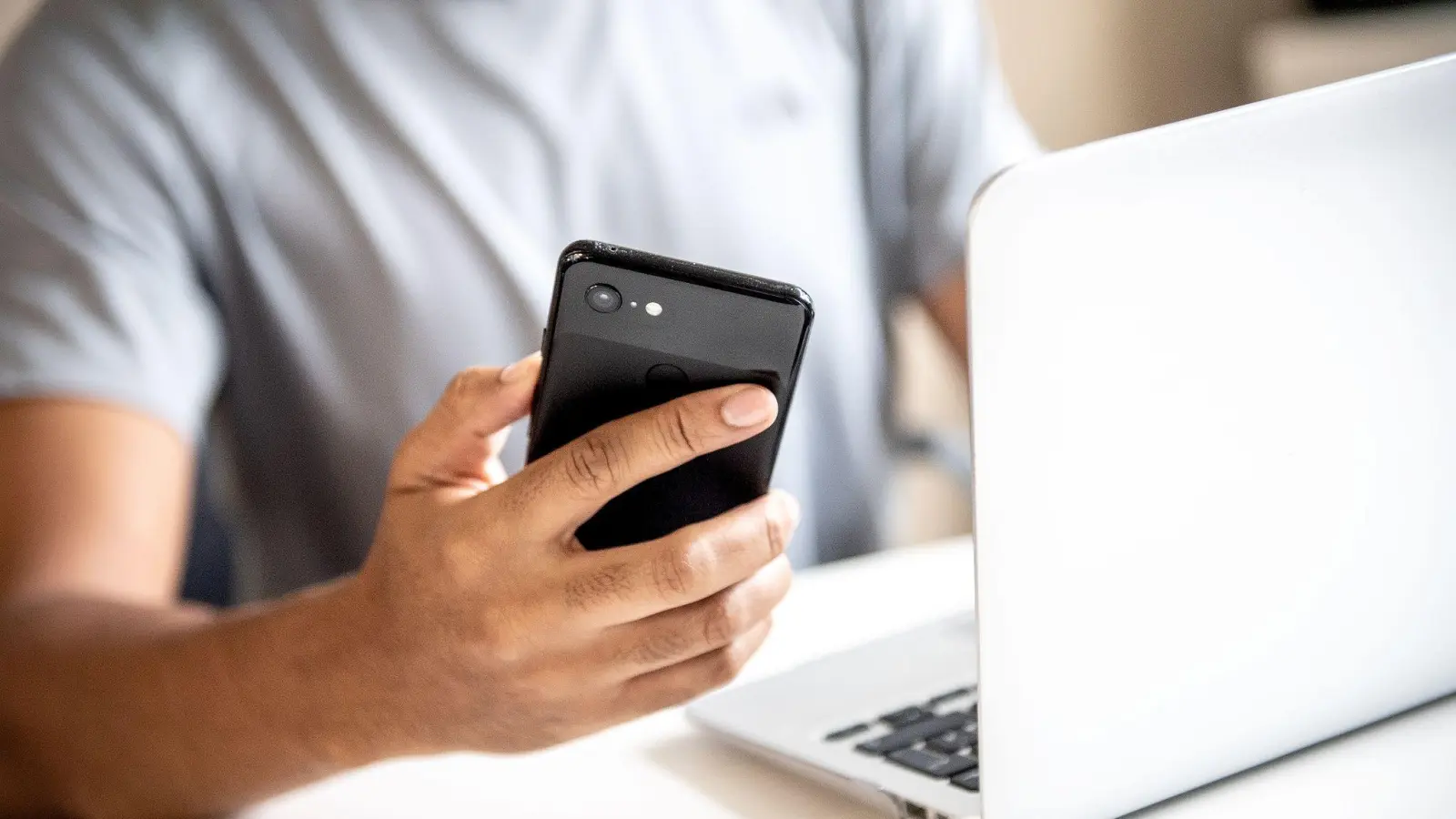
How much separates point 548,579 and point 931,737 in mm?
192

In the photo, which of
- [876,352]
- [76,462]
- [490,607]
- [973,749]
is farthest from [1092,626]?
[876,352]

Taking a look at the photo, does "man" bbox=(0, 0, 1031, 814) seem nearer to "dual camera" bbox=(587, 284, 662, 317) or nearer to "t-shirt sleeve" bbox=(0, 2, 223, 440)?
"t-shirt sleeve" bbox=(0, 2, 223, 440)

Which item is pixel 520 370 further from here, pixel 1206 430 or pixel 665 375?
pixel 1206 430

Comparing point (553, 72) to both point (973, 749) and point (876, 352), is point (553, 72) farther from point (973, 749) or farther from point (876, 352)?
point (973, 749)

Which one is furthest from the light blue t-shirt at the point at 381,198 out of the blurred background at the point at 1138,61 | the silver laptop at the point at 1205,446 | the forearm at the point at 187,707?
the blurred background at the point at 1138,61

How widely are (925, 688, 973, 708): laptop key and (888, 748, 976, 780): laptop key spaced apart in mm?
56

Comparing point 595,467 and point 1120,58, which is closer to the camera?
point 595,467

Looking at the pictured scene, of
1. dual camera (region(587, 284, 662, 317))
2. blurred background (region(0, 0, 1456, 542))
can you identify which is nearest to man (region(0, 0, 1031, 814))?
dual camera (region(587, 284, 662, 317))

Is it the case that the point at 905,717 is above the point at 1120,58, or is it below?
below

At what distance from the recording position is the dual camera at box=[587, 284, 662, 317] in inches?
20.3

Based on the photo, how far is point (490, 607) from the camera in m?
0.54

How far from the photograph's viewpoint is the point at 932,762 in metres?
0.56

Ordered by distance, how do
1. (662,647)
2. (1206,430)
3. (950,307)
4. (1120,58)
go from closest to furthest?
1. (1206,430)
2. (662,647)
3. (950,307)
4. (1120,58)

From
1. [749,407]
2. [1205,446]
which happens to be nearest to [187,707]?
[749,407]
